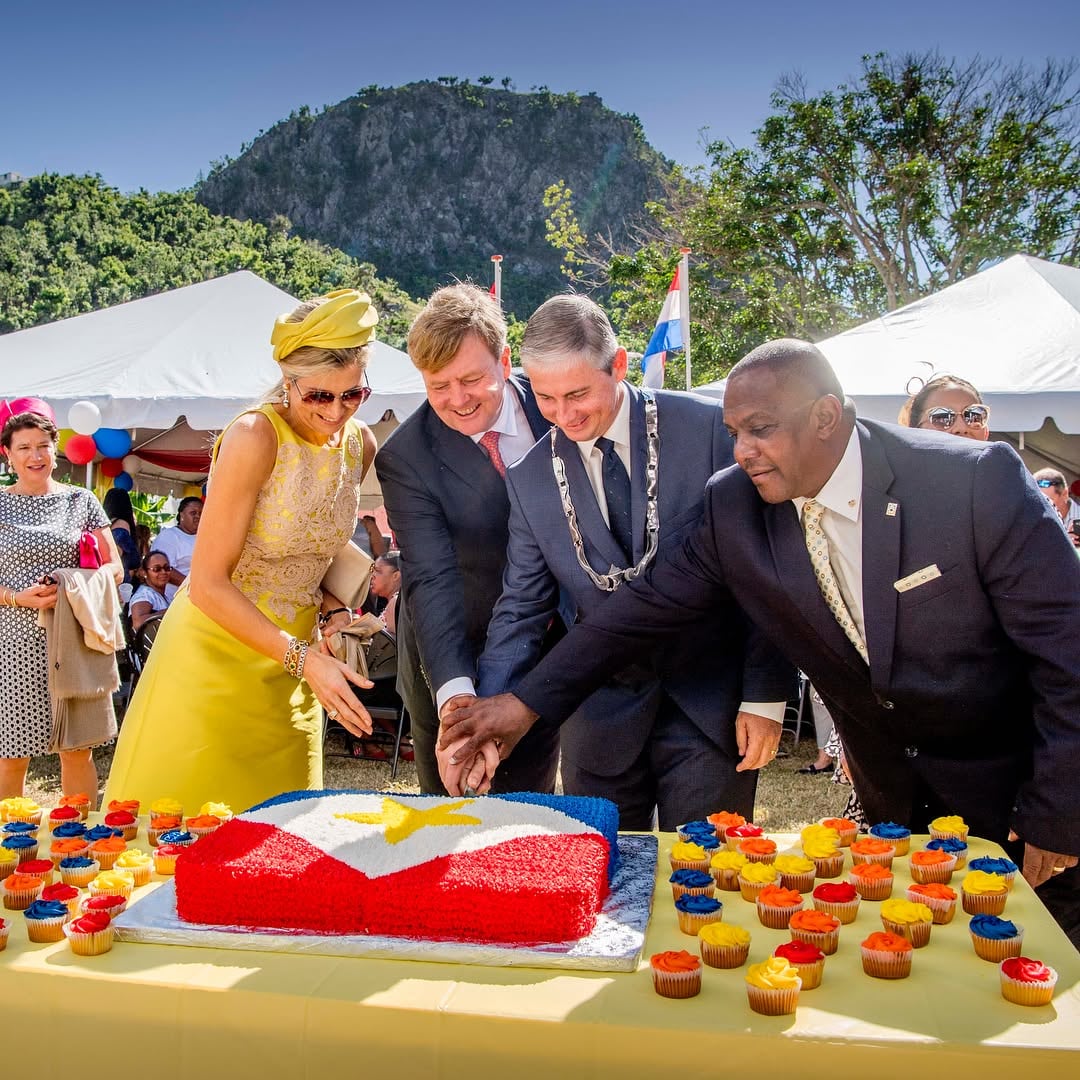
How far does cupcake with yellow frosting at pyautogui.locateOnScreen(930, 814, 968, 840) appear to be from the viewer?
1.98 m

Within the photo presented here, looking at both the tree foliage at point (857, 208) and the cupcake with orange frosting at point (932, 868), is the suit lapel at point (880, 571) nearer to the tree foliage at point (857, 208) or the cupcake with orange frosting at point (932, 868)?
the cupcake with orange frosting at point (932, 868)

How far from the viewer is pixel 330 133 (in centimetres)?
8788

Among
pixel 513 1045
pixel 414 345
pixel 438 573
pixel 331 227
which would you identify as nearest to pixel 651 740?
pixel 438 573

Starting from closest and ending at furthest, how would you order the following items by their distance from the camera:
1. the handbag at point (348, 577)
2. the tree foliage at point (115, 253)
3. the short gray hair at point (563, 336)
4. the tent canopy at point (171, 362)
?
the short gray hair at point (563, 336) < the handbag at point (348, 577) < the tent canopy at point (171, 362) < the tree foliage at point (115, 253)

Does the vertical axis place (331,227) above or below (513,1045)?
above

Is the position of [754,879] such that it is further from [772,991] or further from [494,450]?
[494,450]

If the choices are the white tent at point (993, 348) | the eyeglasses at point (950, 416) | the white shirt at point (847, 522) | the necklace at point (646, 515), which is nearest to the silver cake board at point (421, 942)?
the white shirt at point (847, 522)

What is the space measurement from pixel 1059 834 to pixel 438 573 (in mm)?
1630

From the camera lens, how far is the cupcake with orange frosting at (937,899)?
1.66 metres

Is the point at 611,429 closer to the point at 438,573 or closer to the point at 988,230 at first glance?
the point at 438,573

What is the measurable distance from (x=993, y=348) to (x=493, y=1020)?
8.07 meters

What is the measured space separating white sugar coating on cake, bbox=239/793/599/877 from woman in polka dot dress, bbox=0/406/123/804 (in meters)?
3.50

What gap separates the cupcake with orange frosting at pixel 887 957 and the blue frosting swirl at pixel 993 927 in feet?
0.39

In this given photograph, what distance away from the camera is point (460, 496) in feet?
9.71
